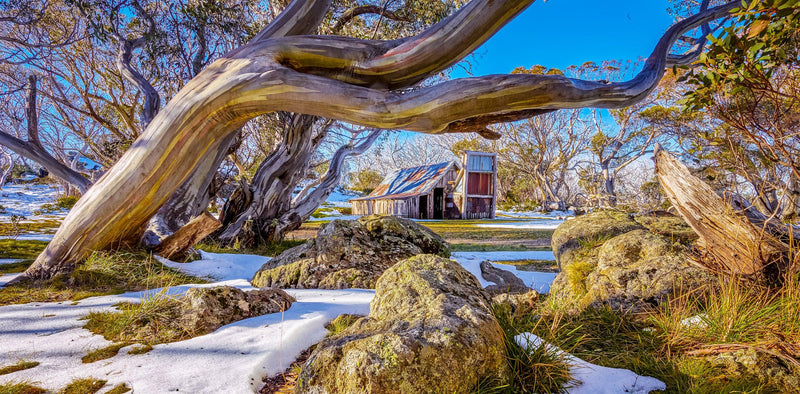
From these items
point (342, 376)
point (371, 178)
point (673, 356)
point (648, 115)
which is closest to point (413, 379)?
point (342, 376)

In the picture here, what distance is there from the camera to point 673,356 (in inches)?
78.4

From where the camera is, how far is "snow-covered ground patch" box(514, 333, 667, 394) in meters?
1.71

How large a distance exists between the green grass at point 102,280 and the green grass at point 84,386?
1900 millimetres

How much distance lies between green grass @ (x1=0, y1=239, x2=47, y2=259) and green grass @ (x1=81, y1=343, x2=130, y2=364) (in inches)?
221

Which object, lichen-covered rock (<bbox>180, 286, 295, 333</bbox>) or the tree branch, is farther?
the tree branch

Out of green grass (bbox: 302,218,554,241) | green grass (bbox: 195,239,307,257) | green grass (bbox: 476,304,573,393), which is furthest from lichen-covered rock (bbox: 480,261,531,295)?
green grass (bbox: 302,218,554,241)

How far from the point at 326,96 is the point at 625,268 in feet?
10.7

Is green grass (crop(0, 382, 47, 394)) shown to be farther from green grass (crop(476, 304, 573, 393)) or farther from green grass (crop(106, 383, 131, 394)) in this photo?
green grass (crop(476, 304, 573, 393))

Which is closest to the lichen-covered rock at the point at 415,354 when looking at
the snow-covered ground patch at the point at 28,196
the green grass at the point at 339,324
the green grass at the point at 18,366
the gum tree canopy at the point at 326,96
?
the green grass at the point at 339,324

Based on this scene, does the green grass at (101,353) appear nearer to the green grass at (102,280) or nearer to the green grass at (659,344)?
the green grass at (102,280)

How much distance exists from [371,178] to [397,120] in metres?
41.3

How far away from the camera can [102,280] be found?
12.5 ft

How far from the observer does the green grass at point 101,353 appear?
1.94m

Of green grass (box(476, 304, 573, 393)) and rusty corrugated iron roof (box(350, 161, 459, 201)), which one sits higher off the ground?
rusty corrugated iron roof (box(350, 161, 459, 201))
